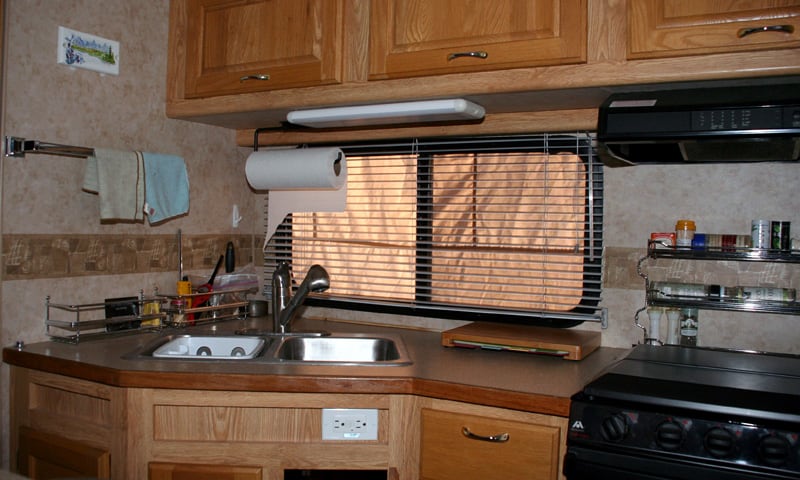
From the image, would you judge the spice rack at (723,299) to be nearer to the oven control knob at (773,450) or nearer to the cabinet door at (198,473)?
the oven control knob at (773,450)

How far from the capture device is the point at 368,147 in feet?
8.48

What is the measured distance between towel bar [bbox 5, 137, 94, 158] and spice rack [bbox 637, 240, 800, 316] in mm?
1814

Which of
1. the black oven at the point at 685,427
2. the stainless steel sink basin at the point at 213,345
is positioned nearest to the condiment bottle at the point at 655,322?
the black oven at the point at 685,427

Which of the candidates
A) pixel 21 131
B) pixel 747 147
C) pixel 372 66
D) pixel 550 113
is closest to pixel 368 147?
pixel 372 66

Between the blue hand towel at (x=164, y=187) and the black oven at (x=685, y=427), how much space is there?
5.14 ft

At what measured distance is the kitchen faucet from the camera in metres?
2.25

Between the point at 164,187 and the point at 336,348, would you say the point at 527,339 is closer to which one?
Answer: the point at 336,348

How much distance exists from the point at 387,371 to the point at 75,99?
135 centimetres

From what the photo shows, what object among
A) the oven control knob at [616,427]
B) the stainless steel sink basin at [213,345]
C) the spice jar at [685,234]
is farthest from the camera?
Result: the stainless steel sink basin at [213,345]

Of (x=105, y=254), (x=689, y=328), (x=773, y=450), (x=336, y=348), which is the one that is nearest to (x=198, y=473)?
(x=336, y=348)

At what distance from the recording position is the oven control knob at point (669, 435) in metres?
1.41

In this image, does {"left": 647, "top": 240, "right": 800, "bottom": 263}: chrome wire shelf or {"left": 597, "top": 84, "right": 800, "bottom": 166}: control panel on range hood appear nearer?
{"left": 597, "top": 84, "right": 800, "bottom": 166}: control panel on range hood

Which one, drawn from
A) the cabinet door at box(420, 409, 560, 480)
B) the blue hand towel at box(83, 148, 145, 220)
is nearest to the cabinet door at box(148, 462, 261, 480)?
the cabinet door at box(420, 409, 560, 480)

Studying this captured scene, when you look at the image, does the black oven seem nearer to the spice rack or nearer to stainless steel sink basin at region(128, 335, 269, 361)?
the spice rack
